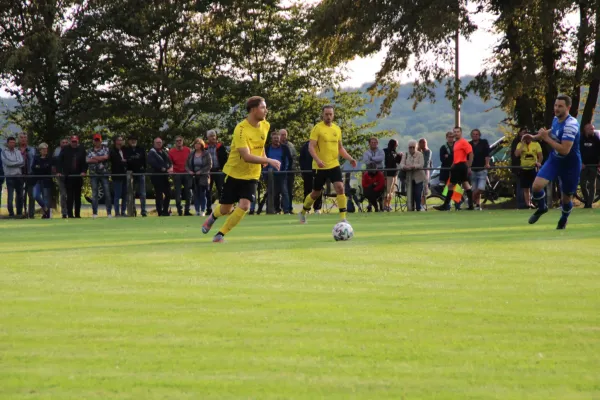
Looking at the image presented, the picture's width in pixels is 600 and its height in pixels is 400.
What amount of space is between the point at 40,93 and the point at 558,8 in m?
18.0

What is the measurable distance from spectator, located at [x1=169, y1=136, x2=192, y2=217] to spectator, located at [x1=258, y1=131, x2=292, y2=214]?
77.7 inches

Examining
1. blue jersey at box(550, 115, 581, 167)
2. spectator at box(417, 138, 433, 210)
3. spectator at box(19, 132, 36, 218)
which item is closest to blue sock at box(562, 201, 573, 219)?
blue jersey at box(550, 115, 581, 167)

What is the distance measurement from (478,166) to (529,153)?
1.30 m

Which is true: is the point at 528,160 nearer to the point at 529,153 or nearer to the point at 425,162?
the point at 529,153

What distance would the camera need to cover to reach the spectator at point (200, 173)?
2614 centimetres

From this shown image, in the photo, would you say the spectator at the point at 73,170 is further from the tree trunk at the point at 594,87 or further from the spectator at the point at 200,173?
the tree trunk at the point at 594,87

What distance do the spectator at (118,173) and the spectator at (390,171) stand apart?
21.6 feet

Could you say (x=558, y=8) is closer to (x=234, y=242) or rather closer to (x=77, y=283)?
(x=234, y=242)

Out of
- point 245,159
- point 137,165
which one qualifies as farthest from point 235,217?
point 137,165

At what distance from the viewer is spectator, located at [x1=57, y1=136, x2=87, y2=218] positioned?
26281mm

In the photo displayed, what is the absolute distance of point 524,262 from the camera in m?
10.9

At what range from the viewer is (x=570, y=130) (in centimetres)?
1548

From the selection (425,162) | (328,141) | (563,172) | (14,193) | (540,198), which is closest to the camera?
(563,172)

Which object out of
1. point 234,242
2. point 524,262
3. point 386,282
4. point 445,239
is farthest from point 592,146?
point 386,282
